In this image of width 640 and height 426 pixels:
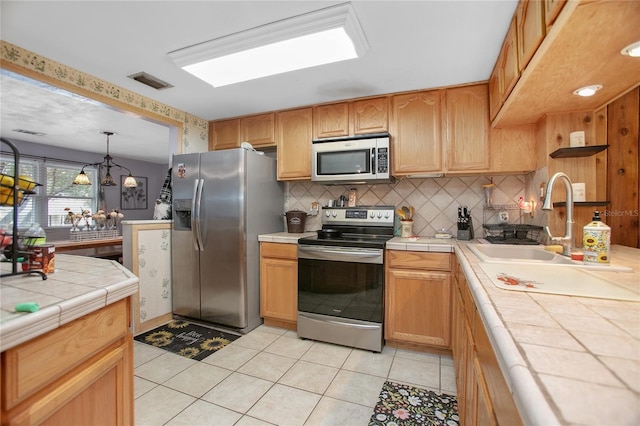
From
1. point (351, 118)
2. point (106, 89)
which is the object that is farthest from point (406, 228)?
point (106, 89)

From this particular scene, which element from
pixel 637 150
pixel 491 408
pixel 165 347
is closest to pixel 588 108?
pixel 637 150

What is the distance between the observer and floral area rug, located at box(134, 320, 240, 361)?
2303mm

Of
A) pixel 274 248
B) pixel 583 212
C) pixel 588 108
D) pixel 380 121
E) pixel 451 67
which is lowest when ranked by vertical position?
pixel 274 248

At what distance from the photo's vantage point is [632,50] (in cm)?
120

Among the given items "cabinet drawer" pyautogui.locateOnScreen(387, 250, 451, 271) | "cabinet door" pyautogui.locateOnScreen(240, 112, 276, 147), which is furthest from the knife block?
"cabinet door" pyautogui.locateOnScreen(240, 112, 276, 147)

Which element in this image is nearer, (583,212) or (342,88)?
(583,212)

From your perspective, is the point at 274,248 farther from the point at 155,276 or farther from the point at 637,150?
the point at 637,150

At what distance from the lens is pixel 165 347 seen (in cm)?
235

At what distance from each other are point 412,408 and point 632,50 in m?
1.98

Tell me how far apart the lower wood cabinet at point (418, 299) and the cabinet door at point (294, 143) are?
1.25 m

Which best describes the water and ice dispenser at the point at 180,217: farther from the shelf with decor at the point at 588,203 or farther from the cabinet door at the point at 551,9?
the shelf with decor at the point at 588,203

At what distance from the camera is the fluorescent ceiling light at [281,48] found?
1.60m

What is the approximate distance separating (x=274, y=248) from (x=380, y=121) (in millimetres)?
1529

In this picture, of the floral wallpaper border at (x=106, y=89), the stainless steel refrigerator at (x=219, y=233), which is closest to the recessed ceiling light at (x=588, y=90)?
the stainless steel refrigerator at (x=219, y=233)
